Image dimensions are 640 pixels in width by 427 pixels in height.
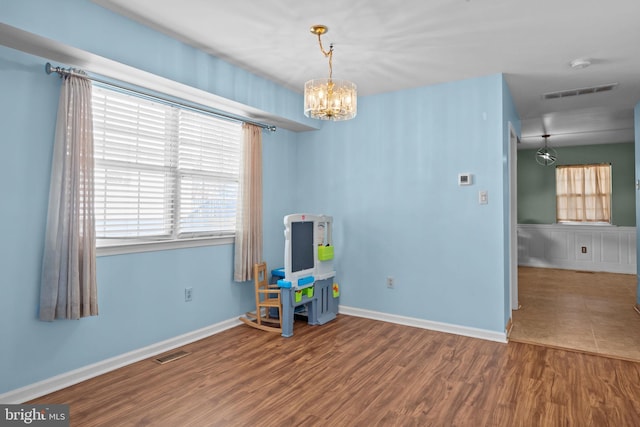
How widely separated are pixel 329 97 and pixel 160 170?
1.65 m

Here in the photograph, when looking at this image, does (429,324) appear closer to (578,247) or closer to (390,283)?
(390,283)

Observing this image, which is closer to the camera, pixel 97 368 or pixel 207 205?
pixel 97 368

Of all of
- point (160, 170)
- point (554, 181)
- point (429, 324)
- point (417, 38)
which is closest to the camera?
point (417, 38)

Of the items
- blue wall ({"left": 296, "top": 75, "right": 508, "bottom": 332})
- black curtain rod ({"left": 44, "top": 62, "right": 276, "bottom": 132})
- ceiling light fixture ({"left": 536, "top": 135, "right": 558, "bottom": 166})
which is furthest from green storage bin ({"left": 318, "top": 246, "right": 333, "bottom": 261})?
ceiling light fixture ({"left": 536, "top": 135, "right": 558, "bottom": 166})

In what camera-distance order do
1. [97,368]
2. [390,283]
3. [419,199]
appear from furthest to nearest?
[390,283] < [419,199] < [97,368]

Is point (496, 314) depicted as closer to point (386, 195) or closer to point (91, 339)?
point (386, 195)

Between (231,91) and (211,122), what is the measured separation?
0.41 metres

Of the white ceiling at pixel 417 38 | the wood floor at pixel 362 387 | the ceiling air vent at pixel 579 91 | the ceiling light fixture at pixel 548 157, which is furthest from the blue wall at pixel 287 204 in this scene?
the ceiling light fixture at pixel 548 157

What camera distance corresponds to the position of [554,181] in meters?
A: 8.05

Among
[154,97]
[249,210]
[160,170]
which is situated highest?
[154,97]

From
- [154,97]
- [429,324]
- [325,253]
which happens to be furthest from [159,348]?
[429,324]

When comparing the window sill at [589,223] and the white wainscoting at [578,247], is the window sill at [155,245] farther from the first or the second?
the window sill at [589,223]

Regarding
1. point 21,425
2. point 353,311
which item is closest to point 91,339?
point 21,425

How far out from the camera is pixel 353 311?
4.51 m
